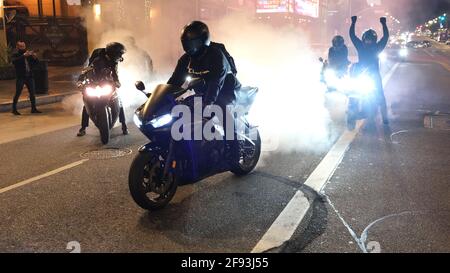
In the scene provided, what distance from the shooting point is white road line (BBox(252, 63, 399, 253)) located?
3900mm

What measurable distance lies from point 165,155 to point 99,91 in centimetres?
355

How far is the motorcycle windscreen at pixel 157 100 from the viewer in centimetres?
426

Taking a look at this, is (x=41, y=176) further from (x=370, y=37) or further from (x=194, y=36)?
(x=370, y=37)

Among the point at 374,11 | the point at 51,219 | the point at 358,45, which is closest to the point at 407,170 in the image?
the point at 358,45

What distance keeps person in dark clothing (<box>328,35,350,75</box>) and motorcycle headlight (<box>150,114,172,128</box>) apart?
7.92 metres

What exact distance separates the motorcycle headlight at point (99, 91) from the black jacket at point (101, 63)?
20 centimetres

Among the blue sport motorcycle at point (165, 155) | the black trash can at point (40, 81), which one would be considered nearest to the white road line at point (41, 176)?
the blue sport motorcycle at point (165, 155)

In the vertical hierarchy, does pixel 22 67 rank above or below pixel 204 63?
below

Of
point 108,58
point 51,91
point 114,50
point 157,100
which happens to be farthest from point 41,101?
point 157,100

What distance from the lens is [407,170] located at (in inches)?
241

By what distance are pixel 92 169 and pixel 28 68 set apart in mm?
5543

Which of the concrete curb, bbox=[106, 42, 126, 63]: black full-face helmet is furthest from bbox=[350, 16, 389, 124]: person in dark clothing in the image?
the concrete curb

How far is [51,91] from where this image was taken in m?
13.9
